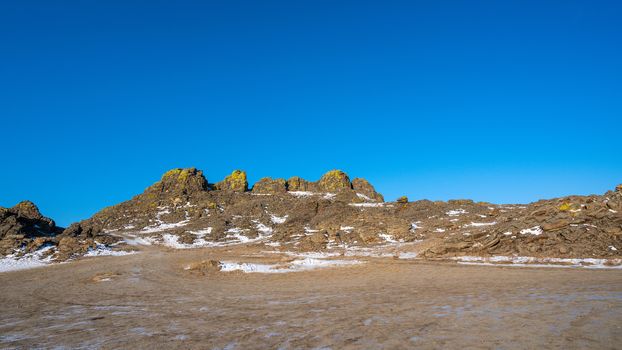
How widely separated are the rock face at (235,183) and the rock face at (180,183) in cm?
681

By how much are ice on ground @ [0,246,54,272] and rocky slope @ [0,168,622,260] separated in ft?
5.58

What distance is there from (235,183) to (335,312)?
10554cm

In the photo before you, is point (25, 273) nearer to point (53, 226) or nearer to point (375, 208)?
point (53, 226)

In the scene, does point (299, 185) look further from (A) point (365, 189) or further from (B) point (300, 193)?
(A) point (365, 189)

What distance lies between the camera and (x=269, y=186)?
113 meters

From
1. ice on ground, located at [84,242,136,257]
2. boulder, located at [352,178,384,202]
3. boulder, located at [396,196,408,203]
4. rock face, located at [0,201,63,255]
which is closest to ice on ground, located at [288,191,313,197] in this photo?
boulder, located at [352,178,384,202]

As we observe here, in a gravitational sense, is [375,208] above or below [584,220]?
above

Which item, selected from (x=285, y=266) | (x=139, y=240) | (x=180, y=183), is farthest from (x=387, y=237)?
(x=180, y=183)

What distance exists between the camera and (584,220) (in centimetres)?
2725

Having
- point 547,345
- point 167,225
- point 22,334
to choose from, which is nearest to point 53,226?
point 167,225

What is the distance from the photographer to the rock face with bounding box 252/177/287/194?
111625mm

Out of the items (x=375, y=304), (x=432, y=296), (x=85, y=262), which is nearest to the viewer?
(x=375, y=304)

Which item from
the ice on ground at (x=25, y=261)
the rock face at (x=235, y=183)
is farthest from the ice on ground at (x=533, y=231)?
the rock face at (x=235, y=183)

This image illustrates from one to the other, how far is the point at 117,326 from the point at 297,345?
21.5ft
